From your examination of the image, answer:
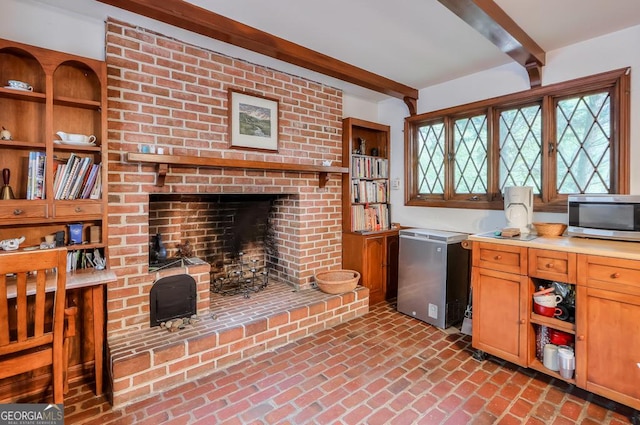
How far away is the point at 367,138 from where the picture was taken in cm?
375

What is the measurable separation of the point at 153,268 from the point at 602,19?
3.53 meters

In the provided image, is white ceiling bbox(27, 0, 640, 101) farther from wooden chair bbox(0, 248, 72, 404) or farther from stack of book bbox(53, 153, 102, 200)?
wooden chair bbox(0, 248, 72, 404)

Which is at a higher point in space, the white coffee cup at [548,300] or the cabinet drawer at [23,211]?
the cabinet drawer at [23,211]

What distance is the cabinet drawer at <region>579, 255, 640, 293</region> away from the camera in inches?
62.6

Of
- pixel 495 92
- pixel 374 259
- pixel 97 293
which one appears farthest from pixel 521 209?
pixel 97 293

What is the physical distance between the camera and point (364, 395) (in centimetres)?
181

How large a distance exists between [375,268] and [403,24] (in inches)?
87.3

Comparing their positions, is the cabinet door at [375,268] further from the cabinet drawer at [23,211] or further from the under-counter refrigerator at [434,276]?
the cabinet drawer at [23,211]

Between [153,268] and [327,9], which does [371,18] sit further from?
[153,268]

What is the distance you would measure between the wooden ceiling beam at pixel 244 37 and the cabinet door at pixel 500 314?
76.7 inches

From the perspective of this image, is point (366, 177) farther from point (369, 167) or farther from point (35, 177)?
point (35, 177)

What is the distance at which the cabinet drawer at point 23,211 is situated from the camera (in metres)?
1.66

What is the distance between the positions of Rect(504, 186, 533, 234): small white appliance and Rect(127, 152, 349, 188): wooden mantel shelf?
4.92 ft

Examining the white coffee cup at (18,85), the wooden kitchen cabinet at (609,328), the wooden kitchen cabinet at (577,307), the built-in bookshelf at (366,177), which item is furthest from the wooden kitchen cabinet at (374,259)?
the white coffee cup at (18,85)
